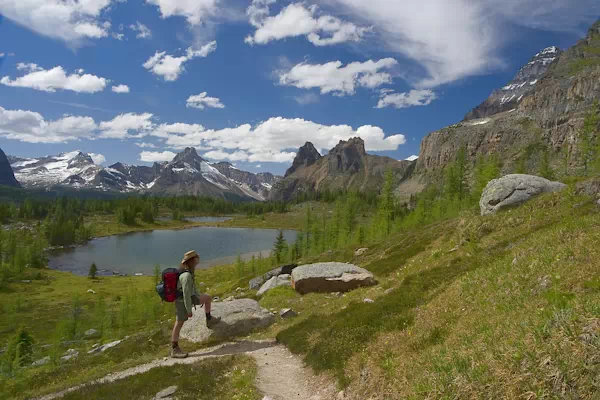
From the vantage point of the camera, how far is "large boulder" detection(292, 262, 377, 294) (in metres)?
27.0

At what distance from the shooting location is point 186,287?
1594cm

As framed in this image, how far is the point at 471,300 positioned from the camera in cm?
1195

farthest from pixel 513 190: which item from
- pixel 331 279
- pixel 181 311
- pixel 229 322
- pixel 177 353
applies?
pixel 177 353

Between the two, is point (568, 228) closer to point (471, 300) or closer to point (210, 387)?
point (471, 300)

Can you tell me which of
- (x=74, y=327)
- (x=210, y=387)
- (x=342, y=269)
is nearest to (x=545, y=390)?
(x=210, y=387)

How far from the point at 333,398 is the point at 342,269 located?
18276 millimetres

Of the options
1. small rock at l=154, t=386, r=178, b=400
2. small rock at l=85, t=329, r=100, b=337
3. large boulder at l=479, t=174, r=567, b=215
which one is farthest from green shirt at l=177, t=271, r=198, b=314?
small rock at l=85, t=329, r=100, b=337

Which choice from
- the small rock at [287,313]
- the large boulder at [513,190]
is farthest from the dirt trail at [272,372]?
the large boulder at [513,190]

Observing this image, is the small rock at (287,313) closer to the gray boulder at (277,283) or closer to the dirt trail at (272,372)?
the dirt trail at (272,372)

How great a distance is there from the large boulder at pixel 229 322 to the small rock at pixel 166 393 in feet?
21.5

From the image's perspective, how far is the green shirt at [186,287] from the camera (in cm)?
1573

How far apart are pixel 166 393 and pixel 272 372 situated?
390 cm

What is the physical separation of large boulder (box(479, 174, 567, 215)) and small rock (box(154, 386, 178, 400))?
98.1 ft

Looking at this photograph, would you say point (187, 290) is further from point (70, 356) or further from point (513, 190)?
point (70, 356)
